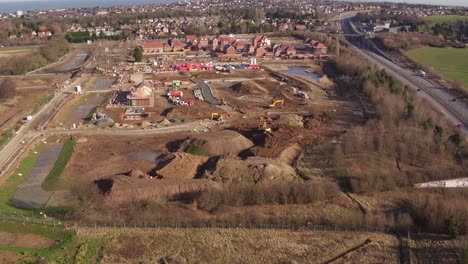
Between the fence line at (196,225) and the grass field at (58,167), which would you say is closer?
the fence line at (196,225)

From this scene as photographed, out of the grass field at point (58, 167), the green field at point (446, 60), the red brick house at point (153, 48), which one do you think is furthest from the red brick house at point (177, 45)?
the grass field at point (58, 167)

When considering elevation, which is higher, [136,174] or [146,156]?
[136,174]

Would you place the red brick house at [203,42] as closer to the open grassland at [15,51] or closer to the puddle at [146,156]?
the open grassland at [15,51]

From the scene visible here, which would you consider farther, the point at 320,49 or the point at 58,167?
the point at 320,49

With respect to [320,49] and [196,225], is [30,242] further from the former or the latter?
[320,49]

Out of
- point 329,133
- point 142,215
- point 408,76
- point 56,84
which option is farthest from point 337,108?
point 56,84

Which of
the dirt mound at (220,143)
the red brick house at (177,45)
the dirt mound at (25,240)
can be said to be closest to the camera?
the dirt mound at (25,240)

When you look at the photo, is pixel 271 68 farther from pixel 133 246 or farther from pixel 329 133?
pixel 133 246

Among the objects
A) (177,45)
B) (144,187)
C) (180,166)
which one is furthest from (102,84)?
(144,187)
